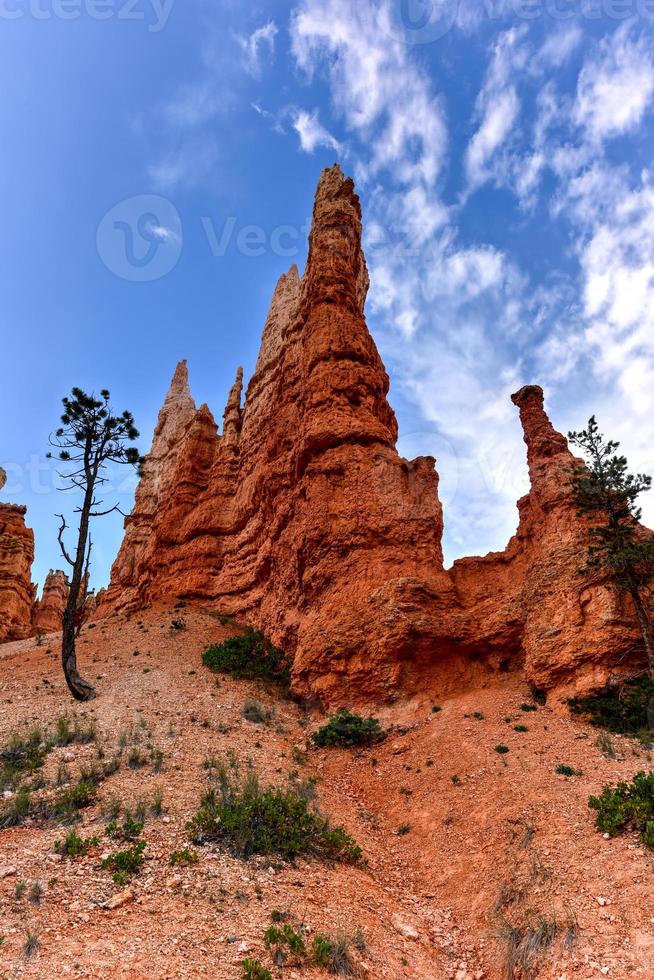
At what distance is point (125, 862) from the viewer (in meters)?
8.08

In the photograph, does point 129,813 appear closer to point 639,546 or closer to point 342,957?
point 342,957

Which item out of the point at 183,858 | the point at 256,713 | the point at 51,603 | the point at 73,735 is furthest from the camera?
the point at 51,603

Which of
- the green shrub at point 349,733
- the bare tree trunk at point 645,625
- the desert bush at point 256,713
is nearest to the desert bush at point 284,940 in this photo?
the green shrub at point 349,733

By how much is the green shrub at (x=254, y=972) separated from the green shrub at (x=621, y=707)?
11.3m

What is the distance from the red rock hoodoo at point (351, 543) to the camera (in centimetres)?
1870

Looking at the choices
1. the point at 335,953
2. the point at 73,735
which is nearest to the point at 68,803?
the point at 73,735

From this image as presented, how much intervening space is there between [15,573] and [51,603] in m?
10.2

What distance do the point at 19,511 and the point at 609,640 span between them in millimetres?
49944

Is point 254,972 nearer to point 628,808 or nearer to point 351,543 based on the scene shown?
point 628,808

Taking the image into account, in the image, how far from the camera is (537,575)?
1934cm

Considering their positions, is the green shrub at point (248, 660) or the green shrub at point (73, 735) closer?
the green shrub at point (73, 735)

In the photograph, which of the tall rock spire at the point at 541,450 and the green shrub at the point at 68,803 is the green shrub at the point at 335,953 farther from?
the tall rock spire at the point at 541,450

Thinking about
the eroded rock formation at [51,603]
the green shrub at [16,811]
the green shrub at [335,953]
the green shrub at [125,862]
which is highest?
the eroded rock formation at [51,603]

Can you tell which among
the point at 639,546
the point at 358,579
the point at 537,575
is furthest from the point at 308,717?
the point at 639,546
